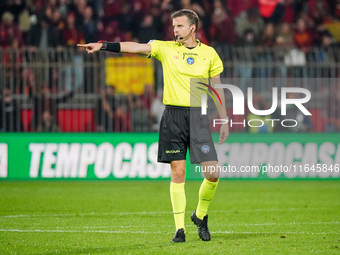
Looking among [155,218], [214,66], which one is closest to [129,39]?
[155,218]

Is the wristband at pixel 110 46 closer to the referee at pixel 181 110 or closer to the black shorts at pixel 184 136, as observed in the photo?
the referee at pixel 181 110

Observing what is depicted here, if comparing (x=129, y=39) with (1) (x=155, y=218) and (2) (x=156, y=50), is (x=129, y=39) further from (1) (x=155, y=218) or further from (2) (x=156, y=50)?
(2) (x=156, y=50)

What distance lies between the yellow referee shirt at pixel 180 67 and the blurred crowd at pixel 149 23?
10.5m

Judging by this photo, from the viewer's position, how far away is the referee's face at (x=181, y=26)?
816 centimetres

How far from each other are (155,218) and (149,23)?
30.7 ft

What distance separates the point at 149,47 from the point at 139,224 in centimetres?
271

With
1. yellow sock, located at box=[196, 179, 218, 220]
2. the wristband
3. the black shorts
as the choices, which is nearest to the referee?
the black shorts

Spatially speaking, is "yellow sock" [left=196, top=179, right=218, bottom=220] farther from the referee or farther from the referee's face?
the referee's face

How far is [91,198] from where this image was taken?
13422mm

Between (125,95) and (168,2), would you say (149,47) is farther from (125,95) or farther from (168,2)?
(168,2)

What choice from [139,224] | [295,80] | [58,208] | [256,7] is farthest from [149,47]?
[256,7]

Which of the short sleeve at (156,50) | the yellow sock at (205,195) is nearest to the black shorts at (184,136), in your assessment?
the yellow sock at (205,195)

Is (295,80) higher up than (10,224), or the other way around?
(295,80)

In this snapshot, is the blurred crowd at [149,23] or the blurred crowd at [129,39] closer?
the blurred crowd at [129,39]
